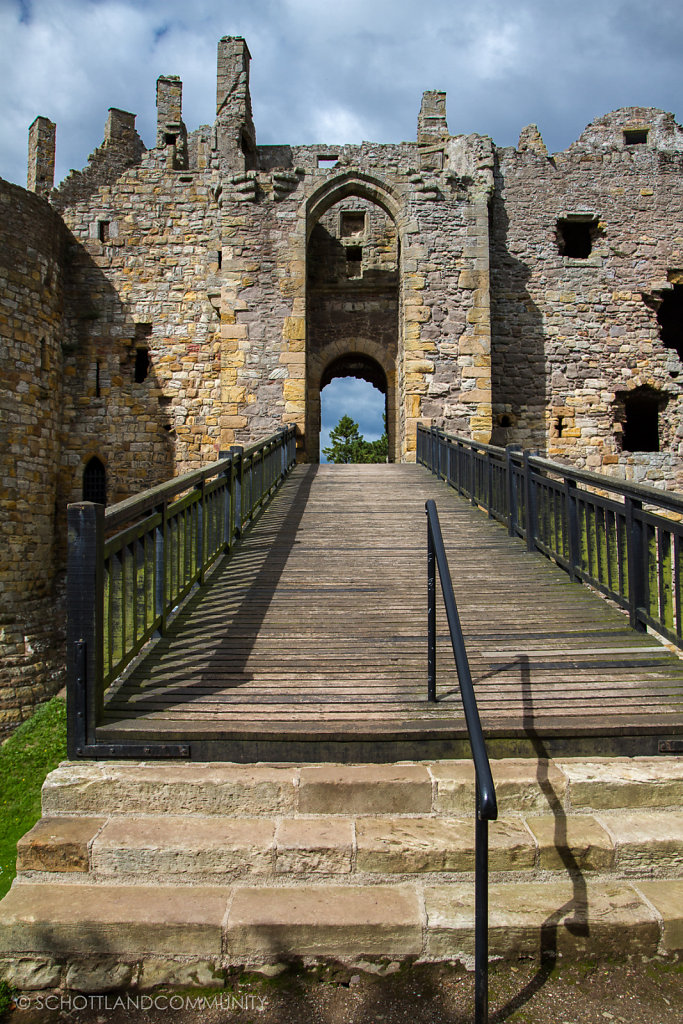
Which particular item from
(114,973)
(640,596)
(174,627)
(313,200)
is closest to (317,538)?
(174,627)

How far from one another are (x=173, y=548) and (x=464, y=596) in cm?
237

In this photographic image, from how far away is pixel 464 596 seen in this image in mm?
5457

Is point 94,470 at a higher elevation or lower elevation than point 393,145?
lower

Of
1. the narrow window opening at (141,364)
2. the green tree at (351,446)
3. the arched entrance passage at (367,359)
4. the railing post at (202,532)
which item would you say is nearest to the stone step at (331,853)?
the railing post at (202,532)

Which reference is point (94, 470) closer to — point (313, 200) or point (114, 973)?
point (313, 200)

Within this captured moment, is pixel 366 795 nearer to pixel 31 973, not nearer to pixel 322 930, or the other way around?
pixel 322 930

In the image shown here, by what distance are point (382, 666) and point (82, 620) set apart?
1832mm

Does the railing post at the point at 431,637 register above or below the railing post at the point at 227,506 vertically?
below

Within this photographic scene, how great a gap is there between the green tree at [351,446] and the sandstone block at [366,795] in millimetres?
49655

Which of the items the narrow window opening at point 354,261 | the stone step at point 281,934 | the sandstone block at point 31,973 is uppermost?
the narrow window opening at point 354,261

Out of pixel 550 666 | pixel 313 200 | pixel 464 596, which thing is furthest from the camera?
pixel 313 200

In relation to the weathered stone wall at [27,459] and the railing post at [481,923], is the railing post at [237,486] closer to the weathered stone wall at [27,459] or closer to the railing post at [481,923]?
the railing post at [481,923]

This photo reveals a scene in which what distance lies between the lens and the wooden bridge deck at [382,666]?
3309mm

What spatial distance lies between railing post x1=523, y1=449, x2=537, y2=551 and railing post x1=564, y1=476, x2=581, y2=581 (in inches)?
34.9
